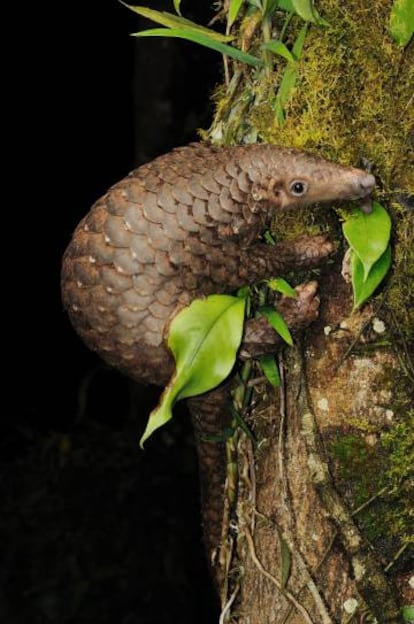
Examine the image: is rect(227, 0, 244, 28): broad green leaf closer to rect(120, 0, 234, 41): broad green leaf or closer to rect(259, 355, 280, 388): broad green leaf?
rect(120, 0, 234, 41): broad green leaf

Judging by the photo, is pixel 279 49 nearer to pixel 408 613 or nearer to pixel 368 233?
pixel 368 233

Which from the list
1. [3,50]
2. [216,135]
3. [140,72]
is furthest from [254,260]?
[3,50]

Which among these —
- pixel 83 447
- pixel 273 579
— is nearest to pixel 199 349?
pixel 273 579

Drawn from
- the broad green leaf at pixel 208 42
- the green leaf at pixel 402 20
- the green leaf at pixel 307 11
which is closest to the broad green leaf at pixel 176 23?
the broad green leaf at pixel 208 42

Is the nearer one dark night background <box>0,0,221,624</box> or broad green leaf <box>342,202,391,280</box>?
broad green leaf <box>342,202,391,280</box>

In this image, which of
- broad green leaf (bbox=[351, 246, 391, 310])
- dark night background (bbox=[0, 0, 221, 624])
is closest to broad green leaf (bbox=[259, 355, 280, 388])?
broad green leaf (bbox=[351, 246, 391, 310])

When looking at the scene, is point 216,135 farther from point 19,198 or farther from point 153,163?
point 19,198
